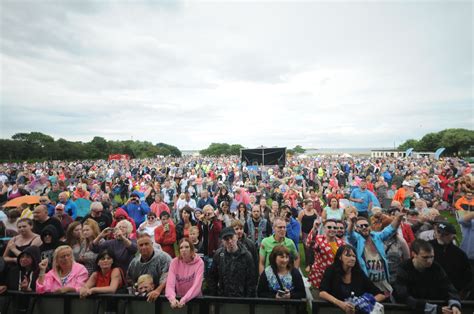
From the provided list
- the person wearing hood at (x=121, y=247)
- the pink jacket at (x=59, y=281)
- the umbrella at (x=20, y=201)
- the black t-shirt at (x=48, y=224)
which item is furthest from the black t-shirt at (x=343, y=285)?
the umbrella at (x=20, y=201)

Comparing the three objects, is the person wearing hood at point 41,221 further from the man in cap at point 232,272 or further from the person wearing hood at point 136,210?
the man in cap at point 232,272

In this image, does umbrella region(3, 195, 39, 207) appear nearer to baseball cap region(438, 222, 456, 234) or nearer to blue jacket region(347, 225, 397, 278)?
blue jacket region(347, 225, 397, 278)

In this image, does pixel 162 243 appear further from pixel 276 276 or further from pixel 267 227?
pixel 276 276

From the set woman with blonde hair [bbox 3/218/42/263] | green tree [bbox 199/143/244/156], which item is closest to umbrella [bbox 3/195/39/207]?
woman with blonde hair [bbox 3/218/42/263]

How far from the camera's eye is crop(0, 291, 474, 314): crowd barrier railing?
268cm

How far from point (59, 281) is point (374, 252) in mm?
4226

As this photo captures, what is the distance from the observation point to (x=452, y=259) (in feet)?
10.6

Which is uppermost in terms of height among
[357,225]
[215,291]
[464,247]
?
[357,225]

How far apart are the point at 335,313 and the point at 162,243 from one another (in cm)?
337

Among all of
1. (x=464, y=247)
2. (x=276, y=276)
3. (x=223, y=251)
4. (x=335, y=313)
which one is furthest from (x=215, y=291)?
(x=464, y=247)

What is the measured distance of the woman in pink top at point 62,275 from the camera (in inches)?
122

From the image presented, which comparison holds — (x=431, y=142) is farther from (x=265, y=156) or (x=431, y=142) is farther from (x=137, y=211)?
(x=137, y=211)

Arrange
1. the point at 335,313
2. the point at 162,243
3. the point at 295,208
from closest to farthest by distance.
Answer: the point at 335,313
the point at 162,243
the point at 295,208

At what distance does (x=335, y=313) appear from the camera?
2674 mm
